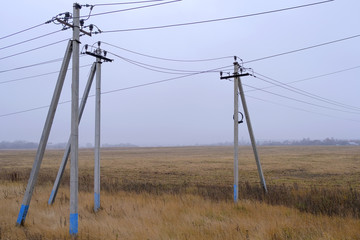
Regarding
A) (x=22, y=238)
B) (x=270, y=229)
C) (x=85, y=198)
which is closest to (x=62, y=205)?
(x=85, y=198)

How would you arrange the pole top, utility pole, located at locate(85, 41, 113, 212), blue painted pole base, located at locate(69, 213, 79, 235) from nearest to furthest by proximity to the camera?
blue painted pole base, located at locate(69, 213, 79, 235) → the pole top → utility pole, located at locate(85, 41, 113, 212)

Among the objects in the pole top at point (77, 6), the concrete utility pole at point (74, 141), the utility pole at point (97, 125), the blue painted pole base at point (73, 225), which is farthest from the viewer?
the utility pole at point (97, 125)

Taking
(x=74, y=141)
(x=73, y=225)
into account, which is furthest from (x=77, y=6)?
(x=73, y=225)

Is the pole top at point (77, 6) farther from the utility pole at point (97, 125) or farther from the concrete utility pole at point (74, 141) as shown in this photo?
the utility pole at point (97, 125)

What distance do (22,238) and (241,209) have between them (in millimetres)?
6958

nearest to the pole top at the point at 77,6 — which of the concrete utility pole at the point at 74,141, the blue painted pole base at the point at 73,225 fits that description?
the concrete utility pole at the point at 74,141

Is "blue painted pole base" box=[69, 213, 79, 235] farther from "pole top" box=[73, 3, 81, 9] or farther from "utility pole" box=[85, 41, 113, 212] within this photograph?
"pole top" box=[73, 3, 81, 9]

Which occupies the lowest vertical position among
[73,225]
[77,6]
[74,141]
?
[73,225]

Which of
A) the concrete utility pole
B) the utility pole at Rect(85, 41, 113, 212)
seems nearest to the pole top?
the concrete utility pole

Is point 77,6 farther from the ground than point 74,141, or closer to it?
farther from the ground

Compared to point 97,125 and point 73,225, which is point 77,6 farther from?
point 73,225

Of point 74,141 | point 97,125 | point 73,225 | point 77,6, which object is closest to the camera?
point 73,225

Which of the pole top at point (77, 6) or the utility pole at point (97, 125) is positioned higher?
the pole top at point (77, 6)

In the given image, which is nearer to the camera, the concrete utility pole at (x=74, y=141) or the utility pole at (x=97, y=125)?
the concrete utility pole at (x=74, y=141)
